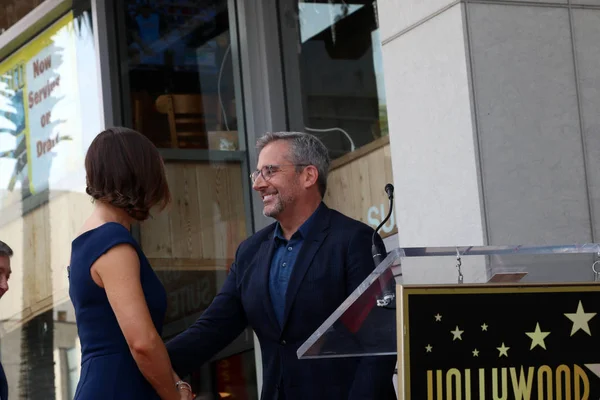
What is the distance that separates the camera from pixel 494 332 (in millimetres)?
3393

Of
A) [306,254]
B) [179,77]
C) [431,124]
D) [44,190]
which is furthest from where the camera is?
[44,190]

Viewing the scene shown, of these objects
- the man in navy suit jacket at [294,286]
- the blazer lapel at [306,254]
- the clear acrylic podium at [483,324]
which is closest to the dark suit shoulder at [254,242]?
the man in navy suit jacket at [294,286]

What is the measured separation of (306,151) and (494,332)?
1603 millimetres

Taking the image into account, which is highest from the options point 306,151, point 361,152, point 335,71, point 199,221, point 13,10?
point 13,10

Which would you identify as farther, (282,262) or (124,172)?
(282,262)

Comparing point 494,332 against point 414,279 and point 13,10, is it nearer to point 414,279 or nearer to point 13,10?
point 414,279

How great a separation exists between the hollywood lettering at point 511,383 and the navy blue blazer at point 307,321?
0.83 metres

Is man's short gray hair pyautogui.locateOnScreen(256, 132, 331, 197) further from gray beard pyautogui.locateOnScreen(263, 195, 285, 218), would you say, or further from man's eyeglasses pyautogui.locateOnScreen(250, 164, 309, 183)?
gray beard pyautogui.locateOnScreen(263, 195, 285, 218)

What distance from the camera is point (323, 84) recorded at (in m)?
8.02

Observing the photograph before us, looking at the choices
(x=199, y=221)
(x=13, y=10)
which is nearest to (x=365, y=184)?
(x=199, y=221)

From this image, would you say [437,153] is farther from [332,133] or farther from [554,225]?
[332,133]

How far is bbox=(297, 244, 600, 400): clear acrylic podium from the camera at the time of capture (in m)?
3.34

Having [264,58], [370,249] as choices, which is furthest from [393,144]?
[264,58]

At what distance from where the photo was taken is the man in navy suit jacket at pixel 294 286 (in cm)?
436
